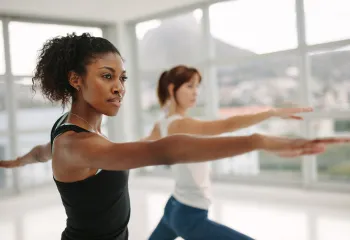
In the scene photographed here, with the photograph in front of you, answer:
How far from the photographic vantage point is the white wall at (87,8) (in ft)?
17.5

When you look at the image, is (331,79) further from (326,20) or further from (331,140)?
(331,140)

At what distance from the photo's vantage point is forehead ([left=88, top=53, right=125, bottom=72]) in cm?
102

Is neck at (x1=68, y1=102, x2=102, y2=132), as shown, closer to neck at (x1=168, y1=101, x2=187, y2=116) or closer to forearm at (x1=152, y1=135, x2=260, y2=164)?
forearm at (x1=152, y1=135, x2=260, y2=164)

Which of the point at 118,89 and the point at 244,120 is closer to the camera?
the point at 118,89

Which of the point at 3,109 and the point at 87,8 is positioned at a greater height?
the point at 87,8

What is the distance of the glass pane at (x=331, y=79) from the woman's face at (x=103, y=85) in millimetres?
4333

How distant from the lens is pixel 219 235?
61.7 inches

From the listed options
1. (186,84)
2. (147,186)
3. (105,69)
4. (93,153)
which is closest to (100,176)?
(93,153)

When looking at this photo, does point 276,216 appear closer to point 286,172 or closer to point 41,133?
point 286,172

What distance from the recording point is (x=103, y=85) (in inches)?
40.1

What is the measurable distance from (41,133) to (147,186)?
1884mm

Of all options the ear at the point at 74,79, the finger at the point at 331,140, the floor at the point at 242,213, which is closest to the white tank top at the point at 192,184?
the ear at the point at 74,79

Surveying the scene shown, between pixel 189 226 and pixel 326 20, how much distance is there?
407 cm

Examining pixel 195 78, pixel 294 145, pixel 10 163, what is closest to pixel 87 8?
pixel 195 78
